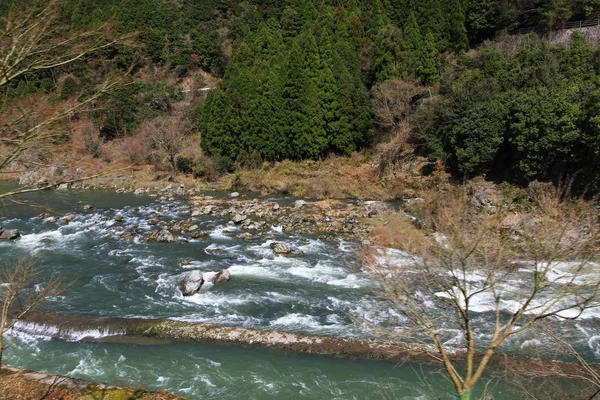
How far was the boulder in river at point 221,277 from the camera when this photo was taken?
46.1 feet

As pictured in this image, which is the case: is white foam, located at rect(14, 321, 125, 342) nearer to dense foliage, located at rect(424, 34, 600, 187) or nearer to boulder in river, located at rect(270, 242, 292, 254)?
boulder in river, located at rect(270, 242, 292, 254)

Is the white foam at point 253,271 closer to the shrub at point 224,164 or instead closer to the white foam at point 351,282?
the white foam at point 351,282

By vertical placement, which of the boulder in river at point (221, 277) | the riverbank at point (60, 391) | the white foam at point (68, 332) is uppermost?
the riverbank at point (60, 391)

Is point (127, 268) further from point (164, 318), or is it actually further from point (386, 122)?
point (386, 122)

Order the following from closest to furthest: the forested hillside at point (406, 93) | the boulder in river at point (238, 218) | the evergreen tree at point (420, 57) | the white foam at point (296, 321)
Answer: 1. the white foam at point (296, 321)
2. the forested hillside at point (406, 93)
3. the boulder in river at point (238, 218)
4. the evergreen tree at point (420, 57)

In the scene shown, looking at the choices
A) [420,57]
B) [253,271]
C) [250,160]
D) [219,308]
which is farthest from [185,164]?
[219,308]

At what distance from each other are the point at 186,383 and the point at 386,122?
21886 millimetres

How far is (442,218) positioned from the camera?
7.87 meters

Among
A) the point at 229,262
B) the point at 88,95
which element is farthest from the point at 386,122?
the point at 88,95

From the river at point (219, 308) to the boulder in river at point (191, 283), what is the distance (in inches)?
7.5

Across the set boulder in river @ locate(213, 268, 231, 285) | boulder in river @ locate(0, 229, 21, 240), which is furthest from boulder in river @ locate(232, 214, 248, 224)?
boulder in river @ locate(0, 229, 21, 240)

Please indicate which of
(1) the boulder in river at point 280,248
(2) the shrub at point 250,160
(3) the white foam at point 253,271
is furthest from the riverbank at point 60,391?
(2) the shrub at point 250,160

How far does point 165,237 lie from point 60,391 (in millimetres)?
12416

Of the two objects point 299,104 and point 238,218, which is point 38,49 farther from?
point 299,104
